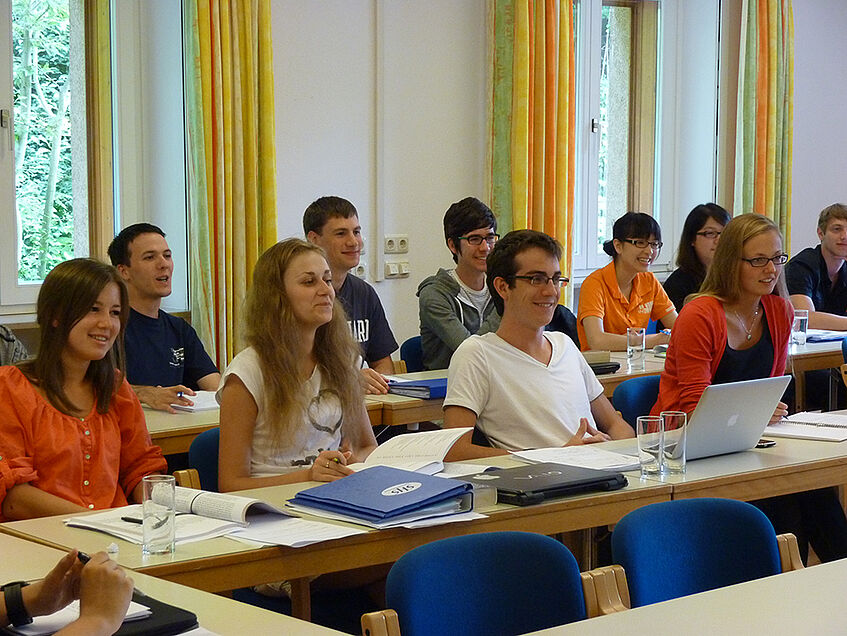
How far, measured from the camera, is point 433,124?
6.26 meters

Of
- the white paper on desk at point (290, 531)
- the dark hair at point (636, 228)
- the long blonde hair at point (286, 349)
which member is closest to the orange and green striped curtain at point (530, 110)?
the dark hair at point (636, 228)

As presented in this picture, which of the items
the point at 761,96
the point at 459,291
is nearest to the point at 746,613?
the point at 459,291

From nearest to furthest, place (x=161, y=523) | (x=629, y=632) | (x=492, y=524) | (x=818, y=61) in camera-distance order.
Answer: (x=629, y=632) < (x=161, y=523) < (x=492, y=524) < (x=818, y=61)

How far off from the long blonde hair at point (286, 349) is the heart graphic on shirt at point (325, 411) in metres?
0.01

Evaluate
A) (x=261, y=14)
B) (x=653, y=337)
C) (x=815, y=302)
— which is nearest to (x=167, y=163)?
(x=261, y=14)

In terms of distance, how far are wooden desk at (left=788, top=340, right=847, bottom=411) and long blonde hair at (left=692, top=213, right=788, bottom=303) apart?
1.47 metres

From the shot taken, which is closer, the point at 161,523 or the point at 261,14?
the point at 161,523

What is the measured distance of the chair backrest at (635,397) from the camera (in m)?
3.78

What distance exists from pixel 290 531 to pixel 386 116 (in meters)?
4.08

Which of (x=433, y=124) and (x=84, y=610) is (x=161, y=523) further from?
(x=433, y=124)

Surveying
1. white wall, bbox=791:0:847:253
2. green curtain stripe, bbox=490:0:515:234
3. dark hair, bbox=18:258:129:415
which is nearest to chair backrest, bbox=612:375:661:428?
dark hair, bbox=18:258:129:415

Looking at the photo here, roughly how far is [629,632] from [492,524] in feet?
2.37

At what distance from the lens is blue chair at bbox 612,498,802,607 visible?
7.11 feet

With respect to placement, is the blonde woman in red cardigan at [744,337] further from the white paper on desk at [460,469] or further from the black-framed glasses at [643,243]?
the black-framed glasses at [643,243]
